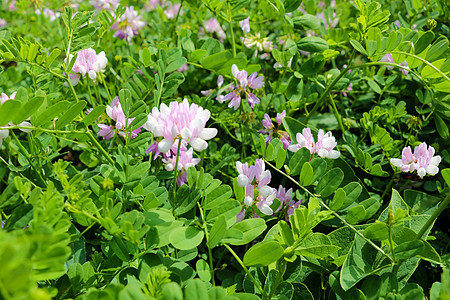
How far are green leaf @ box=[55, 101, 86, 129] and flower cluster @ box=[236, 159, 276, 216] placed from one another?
16.3 inches

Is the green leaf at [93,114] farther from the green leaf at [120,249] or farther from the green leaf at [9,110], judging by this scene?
the green leaf at [120,249]

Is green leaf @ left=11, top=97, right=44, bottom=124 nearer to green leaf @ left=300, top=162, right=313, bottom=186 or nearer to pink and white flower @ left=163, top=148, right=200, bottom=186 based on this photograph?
pink and white flower @ left=163, top=148, right=200, bottom=186

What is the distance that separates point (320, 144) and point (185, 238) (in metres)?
0.53

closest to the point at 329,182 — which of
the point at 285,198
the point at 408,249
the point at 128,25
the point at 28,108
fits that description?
the point at 285,198

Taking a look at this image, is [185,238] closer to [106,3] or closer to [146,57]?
[146,57]

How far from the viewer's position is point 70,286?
98cm

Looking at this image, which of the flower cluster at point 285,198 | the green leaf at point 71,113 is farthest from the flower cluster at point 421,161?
the green leaf at point 71,113

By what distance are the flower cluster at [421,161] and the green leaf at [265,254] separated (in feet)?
1.87

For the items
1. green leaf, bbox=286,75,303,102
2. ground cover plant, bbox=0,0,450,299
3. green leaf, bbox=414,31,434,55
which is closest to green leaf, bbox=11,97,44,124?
ground cover plant, bbox=0,0,450,299

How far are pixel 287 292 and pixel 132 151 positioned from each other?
2.15 feet

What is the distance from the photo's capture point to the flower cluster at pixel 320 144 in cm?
125

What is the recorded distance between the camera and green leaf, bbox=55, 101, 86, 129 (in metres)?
1.06

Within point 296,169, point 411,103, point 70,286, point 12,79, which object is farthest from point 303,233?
point 12,79

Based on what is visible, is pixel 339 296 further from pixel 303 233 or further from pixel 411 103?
pixel 411 103
